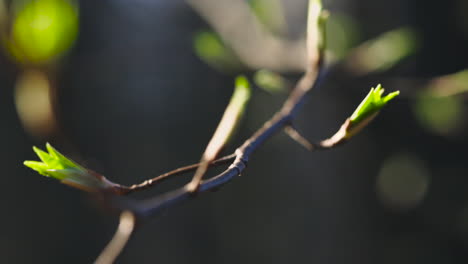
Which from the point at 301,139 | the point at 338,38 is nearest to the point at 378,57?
the point at 338,38

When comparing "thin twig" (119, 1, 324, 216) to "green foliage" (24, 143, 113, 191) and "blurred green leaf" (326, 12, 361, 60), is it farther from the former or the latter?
"blurred green leaf" (326, 12, 361, 60)

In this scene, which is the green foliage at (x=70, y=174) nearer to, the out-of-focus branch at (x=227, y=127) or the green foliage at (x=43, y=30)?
the out-of-focus branch at (x=227, y=127)

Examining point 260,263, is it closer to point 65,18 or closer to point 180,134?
point 180,134

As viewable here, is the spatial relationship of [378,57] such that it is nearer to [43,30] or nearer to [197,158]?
[43,30]

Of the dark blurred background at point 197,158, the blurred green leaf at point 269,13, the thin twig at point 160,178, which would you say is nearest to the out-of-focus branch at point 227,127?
the thin twig at point 160,178

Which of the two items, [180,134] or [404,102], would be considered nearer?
[404,102]

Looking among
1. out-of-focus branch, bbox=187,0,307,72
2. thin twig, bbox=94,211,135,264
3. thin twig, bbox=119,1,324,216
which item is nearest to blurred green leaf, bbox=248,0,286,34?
out-of-focus branch, bbox=187,0,307,72

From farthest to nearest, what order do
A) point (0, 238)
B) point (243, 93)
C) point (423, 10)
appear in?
point (0, 238) < point (423, 10) < point (243, 93)

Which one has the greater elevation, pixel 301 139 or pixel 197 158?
pixel 197 158

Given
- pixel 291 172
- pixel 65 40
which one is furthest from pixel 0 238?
pixel 65 40
